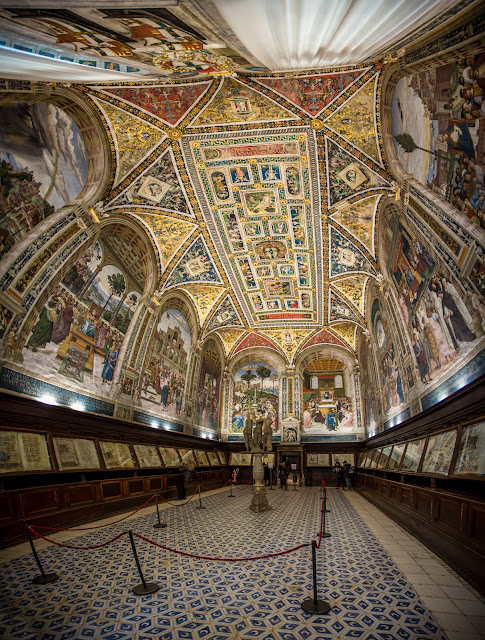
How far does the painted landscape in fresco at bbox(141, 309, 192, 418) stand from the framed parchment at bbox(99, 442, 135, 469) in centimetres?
305

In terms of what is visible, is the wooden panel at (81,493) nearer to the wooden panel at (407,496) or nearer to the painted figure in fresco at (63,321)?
the painted figure in fresco at (63,321)

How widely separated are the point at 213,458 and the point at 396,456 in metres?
11.4

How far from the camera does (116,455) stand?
940 cm

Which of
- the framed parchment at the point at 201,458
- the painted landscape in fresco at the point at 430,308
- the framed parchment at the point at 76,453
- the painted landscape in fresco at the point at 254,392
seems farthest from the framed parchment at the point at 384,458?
the painted landscape in fresco at the point at 254,392

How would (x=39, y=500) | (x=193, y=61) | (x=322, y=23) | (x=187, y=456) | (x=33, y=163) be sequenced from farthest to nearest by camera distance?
1. (x=187, y=456)
2. (x=33, y=163)
3. (x=39, y=500)
4. (x=193, y=61)
5. (x=322, y=23)

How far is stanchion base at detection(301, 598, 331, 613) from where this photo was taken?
3.09 metres

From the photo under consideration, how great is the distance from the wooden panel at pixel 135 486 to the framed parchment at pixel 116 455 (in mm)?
429

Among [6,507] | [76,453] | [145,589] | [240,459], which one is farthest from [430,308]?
[240,459]

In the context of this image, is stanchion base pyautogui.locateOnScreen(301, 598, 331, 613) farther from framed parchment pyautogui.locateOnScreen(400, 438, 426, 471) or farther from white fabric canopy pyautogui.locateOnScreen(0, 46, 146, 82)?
white fabric canopy pyautogui.locateOnScreen(0, 46, 146, 82)

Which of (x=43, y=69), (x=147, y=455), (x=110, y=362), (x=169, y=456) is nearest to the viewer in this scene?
(x=43, y=69)

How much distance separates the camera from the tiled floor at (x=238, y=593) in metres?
2.80

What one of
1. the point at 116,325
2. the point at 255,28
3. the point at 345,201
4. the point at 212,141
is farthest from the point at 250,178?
the point at 255,28

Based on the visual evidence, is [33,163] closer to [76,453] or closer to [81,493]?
[76,453]

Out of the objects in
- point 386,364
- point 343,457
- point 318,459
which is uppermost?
point 386,364
